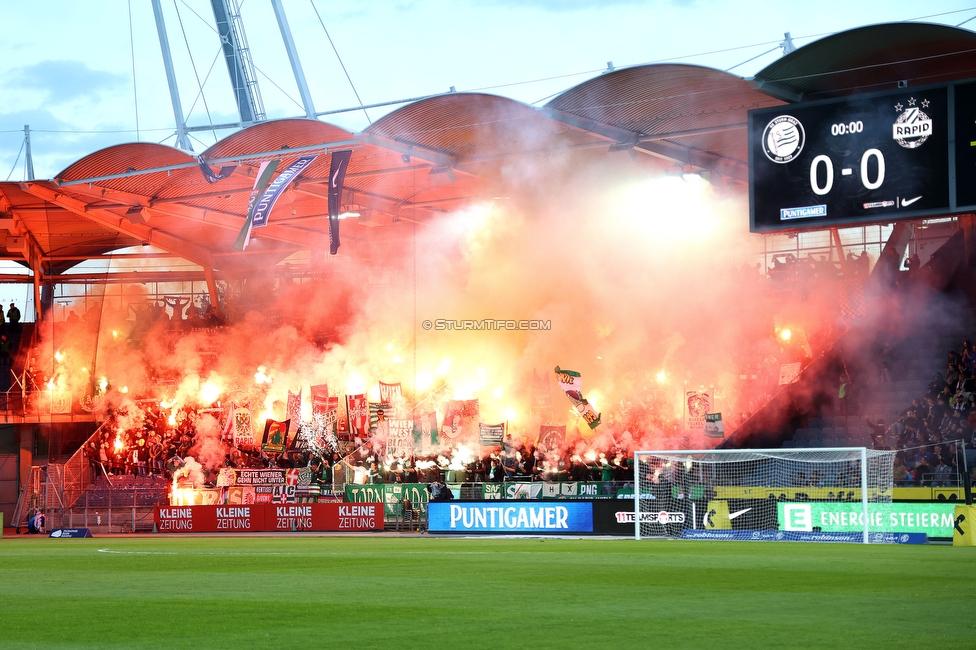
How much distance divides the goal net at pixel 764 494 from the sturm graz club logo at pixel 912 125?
582 centimetres

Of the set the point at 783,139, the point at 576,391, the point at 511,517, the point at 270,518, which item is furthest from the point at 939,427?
the point at 270,518

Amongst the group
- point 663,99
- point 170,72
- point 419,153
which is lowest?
point 419,153

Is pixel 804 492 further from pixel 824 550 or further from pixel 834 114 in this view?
pixel 834 114

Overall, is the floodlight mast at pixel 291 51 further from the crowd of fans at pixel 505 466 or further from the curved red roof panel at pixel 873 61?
the curved red roof panel at pixel 873 61

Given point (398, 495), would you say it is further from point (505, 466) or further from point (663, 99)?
point (663, 99)

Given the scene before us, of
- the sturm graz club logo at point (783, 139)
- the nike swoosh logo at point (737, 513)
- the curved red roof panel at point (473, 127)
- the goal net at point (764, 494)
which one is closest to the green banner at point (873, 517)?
the goal net at point (764, 494)

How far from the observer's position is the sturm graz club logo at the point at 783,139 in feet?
68.3

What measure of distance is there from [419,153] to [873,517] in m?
15.0

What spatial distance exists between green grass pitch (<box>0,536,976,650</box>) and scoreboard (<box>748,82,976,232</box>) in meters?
6.10

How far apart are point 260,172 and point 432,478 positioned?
965 cm

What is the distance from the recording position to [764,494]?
78.5 ft

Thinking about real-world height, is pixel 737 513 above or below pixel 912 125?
below

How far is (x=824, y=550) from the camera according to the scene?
57.5 feet

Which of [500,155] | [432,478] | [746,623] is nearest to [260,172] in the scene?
[500,155]
